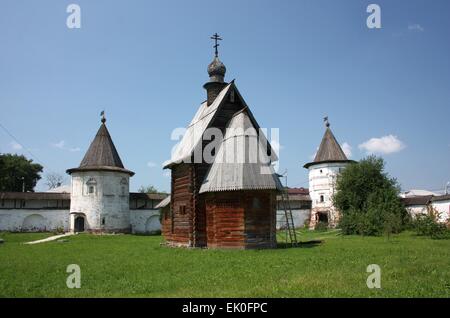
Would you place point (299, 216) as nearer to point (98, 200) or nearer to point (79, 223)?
point (98, 200)

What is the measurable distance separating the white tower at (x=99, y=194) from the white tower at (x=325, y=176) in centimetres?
1858

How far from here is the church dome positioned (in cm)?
2403

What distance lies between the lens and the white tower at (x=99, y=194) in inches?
1375

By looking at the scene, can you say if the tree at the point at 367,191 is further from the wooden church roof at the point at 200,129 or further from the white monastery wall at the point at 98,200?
the white monastery wall at the point at 98,200

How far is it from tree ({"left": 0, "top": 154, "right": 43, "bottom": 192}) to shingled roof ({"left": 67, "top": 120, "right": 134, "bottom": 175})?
20.7 meters

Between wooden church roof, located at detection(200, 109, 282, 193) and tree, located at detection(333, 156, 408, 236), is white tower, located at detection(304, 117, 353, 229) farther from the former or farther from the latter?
wooden church roof, located at detection(200, 109, 282, 193)

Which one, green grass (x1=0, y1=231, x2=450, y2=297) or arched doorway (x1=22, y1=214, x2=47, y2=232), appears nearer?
green grass (x1=0, y1=231, x2=450, y2=297)

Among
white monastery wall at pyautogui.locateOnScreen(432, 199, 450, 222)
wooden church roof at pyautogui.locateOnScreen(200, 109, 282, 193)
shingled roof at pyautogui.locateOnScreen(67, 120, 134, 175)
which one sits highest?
shingled roof at pyautogui.locateOnScreen(67, 120, 134, 175)

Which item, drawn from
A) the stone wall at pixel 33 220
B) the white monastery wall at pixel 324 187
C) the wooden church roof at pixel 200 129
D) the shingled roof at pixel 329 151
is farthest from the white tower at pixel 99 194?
the shingled roof at pixel 329 151

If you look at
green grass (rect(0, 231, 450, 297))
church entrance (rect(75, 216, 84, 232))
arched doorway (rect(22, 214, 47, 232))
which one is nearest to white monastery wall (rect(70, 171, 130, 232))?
church entrance (rect(75, 216, 84, 232))
